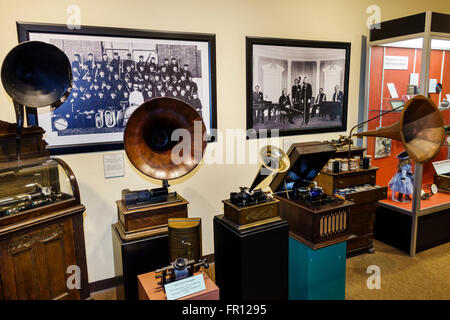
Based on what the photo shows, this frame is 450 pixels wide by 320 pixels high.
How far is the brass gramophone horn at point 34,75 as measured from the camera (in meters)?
1.93

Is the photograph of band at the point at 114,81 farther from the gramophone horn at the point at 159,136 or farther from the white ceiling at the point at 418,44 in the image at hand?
the white ceiling at the point at 418,44

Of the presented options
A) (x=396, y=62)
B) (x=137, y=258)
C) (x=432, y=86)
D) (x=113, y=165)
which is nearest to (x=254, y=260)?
(x=137, y=258)

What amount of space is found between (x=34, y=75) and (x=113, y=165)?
96 cm

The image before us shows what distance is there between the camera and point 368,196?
3330 millimetres

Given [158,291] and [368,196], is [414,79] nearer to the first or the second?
[368,196]

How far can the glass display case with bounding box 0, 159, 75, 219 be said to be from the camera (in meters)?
1.88

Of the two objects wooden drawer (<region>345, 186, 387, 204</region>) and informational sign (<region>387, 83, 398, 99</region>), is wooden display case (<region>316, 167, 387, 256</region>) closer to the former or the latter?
wooden drawer (<region>345, 186, 387, 204</region>)

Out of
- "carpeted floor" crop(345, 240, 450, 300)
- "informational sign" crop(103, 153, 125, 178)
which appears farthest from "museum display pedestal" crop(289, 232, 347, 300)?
"informational sign" crop(103, 153, 125, 178)

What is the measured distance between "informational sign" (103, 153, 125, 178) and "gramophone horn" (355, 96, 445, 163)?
6.34ft

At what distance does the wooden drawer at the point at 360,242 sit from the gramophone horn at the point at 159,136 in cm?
202

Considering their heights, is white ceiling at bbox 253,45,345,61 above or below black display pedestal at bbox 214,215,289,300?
above
